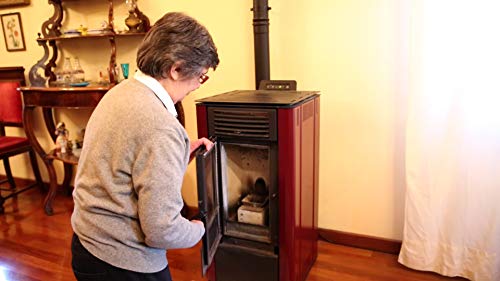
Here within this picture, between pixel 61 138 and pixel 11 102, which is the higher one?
pixel 11 102

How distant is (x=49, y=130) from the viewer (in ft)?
9.76

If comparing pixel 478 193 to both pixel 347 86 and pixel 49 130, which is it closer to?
pixel 347 86

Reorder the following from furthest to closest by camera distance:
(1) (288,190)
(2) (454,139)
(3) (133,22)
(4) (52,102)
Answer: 1. (4) (52,102)
2. (3) (133,22)
3. (2) (454,139)
4. (1) (288,190)

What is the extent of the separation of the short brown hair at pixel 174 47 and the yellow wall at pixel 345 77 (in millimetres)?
1192

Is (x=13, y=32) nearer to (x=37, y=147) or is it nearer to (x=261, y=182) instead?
(x=37, y=147)

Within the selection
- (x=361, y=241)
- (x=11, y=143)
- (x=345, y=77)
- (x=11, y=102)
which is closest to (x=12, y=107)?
(x=11, y=102)

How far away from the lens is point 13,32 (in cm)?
301

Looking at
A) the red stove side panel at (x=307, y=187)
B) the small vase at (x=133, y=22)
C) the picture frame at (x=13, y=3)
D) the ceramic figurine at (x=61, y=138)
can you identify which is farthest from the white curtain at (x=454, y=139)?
the picture frame at (x=13, y=3)

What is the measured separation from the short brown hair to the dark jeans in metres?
0.52

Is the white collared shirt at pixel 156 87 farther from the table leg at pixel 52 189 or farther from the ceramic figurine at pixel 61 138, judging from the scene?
the table leg at pixel 52 189

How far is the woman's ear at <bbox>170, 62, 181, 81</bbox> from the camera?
3.06 ft

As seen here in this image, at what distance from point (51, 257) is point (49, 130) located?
46.6 inches

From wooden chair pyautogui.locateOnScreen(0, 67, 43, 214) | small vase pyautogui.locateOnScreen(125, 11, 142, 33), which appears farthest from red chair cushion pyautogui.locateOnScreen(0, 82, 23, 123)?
small vase pyautogui.locateOnScreen(125, 11, 142, 33)

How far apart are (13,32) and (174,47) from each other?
9.22ft
